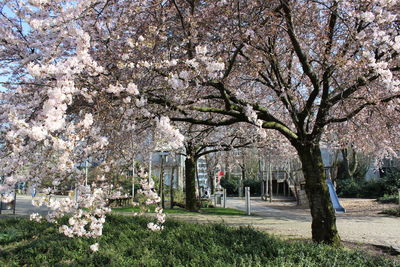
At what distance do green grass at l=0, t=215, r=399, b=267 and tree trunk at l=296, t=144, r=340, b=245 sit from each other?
1090 mm

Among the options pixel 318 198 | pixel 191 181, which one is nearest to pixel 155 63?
pixel 318 198

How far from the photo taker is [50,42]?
4.58 meters

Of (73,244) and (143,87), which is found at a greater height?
(143,87)

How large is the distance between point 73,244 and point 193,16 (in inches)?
197

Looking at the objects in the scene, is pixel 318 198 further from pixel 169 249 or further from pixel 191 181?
pixel 191 181

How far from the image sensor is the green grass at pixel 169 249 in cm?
482

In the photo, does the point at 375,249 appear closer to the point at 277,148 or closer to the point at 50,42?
the point at 50,42

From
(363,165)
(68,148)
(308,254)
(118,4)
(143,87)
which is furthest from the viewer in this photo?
(363,165)

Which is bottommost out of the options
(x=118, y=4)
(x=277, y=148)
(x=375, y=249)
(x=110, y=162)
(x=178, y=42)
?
(x=375, y=249)

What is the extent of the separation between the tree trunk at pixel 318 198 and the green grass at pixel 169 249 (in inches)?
42.9

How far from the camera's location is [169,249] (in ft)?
19.5

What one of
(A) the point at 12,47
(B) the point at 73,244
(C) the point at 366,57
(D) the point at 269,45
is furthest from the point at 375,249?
(A) the point at 12,47

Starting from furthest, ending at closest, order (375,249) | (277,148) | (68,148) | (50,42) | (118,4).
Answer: (277,148) → (375,249) → (118,4) → (50,42) → (68,148)

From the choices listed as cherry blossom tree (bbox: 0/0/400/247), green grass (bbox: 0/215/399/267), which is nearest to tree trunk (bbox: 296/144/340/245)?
cherry blossom tree (bbox: 0/0/400/247)
